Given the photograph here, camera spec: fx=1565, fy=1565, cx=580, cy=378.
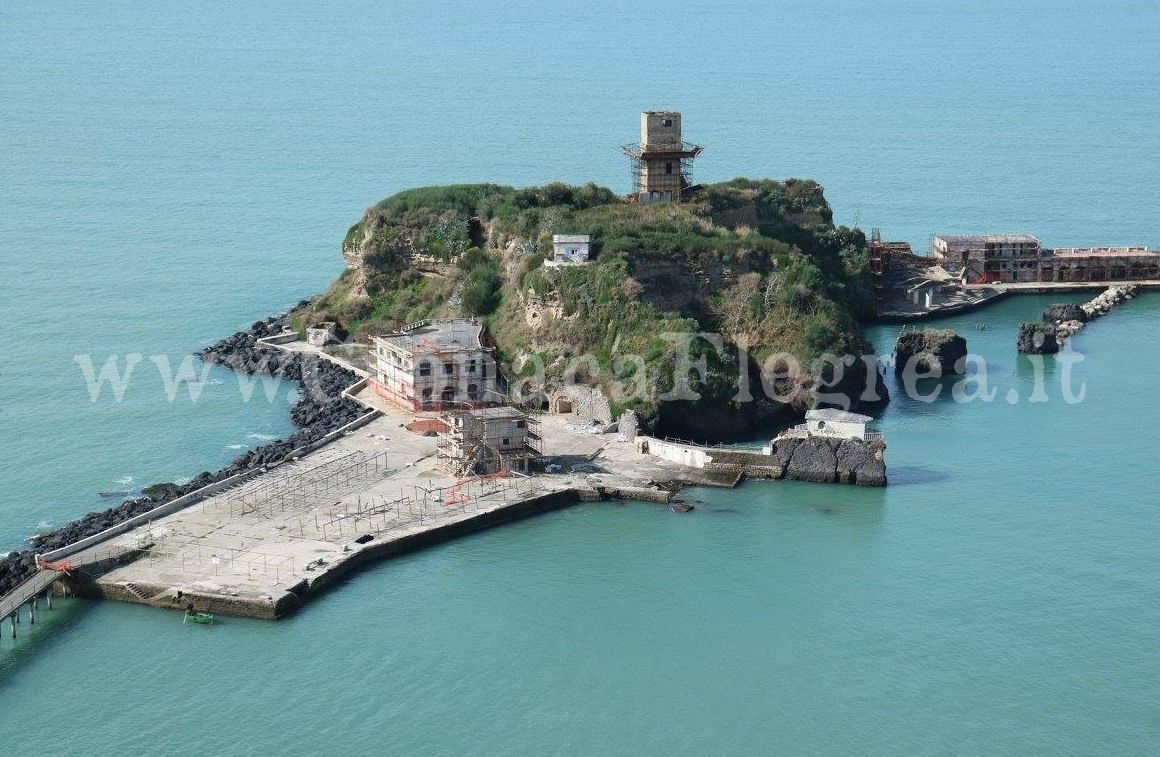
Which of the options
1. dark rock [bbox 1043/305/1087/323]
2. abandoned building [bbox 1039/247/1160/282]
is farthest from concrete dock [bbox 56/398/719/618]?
abandoned building [bbox 1039/247/1160/282]

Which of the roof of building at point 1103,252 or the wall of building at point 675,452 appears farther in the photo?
the roof of building at point 1103,252

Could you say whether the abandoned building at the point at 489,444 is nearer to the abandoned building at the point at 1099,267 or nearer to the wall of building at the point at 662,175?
the wall of building at the point at 662,175

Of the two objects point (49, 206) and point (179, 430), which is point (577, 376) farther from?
point (49, 206)

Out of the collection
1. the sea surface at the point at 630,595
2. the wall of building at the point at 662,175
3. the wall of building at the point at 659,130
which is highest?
the wall of building at the point at 659,130

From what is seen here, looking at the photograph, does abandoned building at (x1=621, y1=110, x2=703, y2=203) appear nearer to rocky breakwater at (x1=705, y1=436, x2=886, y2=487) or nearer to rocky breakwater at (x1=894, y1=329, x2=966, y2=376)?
rocky breakwater at (x1=894, y1=329, x2=966, y2=376)

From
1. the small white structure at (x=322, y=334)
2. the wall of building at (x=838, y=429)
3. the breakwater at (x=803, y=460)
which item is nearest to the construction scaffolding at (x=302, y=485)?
the breakwater at (x=803, y=460)

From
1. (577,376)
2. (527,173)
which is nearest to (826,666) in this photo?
(577,376)
